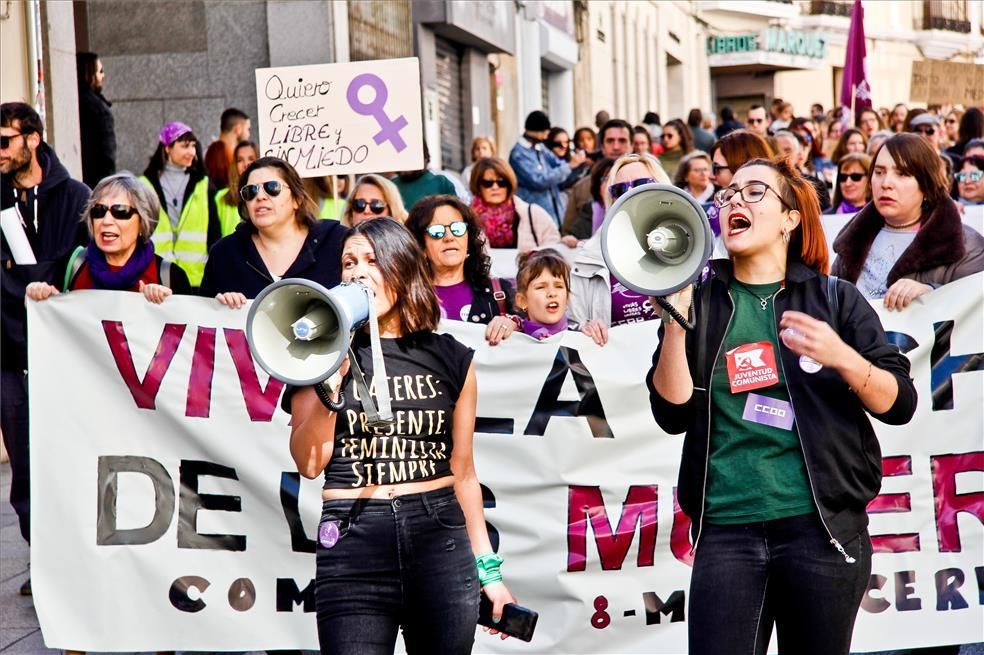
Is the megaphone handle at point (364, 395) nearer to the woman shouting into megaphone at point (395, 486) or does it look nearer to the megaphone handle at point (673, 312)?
the woman shouting into megaphone at point (395, 486)

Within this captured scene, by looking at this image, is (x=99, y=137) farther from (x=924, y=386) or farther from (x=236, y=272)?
(x=924, y=386)

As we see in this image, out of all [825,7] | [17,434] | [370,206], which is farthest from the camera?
[825,7]

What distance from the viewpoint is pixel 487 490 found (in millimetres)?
5844

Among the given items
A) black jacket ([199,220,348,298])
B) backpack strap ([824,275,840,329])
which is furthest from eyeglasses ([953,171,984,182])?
backpack strap ([824,275,840,329])

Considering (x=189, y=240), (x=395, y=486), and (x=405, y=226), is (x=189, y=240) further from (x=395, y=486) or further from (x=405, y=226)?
(x=395, y=486)

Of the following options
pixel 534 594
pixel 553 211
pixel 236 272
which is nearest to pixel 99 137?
pixel 553 211

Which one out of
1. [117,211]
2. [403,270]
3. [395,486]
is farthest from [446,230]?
[395,486]

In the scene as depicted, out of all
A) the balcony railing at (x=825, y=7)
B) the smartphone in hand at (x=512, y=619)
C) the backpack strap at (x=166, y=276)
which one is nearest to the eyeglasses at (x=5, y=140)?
the backpack strap at (x=166, y=276)

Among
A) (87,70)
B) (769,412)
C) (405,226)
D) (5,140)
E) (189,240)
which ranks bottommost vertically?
(769,412)

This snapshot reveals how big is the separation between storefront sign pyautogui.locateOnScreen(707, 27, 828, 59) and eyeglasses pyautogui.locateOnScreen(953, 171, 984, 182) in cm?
4252

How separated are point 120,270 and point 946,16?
62628mm

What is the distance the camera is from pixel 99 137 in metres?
11.7

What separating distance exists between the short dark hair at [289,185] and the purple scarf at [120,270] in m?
0.42

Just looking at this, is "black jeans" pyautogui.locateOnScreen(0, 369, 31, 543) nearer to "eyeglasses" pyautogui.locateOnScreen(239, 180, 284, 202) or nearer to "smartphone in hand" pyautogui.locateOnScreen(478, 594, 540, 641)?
"eyeglasses" pyautogui.locateOnScreen(239, 180, 284, 202)
